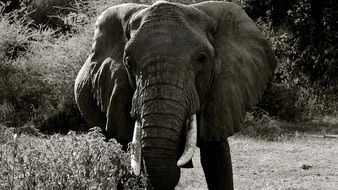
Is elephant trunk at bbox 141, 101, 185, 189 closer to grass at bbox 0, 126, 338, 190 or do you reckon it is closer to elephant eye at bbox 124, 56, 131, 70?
grass at bbox 0, 126, 338, 190

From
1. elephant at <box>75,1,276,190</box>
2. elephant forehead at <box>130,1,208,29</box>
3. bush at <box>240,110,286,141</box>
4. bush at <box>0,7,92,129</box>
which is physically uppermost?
elephant forehead at <box>130,1,208,29</box>

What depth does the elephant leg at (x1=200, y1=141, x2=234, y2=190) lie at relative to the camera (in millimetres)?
6219

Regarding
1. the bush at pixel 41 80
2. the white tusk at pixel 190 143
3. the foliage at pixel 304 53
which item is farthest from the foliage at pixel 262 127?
the white tusk at pixel 190 143

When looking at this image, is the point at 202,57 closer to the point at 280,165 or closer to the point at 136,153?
the point at 136,153

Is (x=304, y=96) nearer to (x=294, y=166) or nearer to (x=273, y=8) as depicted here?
(x=273, y=8)

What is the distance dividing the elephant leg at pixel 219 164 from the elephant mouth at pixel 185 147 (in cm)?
94

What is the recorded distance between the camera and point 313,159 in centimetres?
1196

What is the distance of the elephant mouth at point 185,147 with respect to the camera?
495cm

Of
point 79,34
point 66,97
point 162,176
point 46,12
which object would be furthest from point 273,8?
point 162,176

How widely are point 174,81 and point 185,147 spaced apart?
17.4 inches

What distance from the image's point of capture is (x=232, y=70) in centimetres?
595

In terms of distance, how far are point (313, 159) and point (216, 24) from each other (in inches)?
252

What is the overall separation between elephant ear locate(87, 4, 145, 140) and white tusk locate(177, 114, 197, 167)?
64cm

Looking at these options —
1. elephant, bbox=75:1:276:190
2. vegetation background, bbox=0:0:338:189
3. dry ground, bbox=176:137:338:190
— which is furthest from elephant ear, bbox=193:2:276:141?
vegetation background, bbox=0:0:338:189
